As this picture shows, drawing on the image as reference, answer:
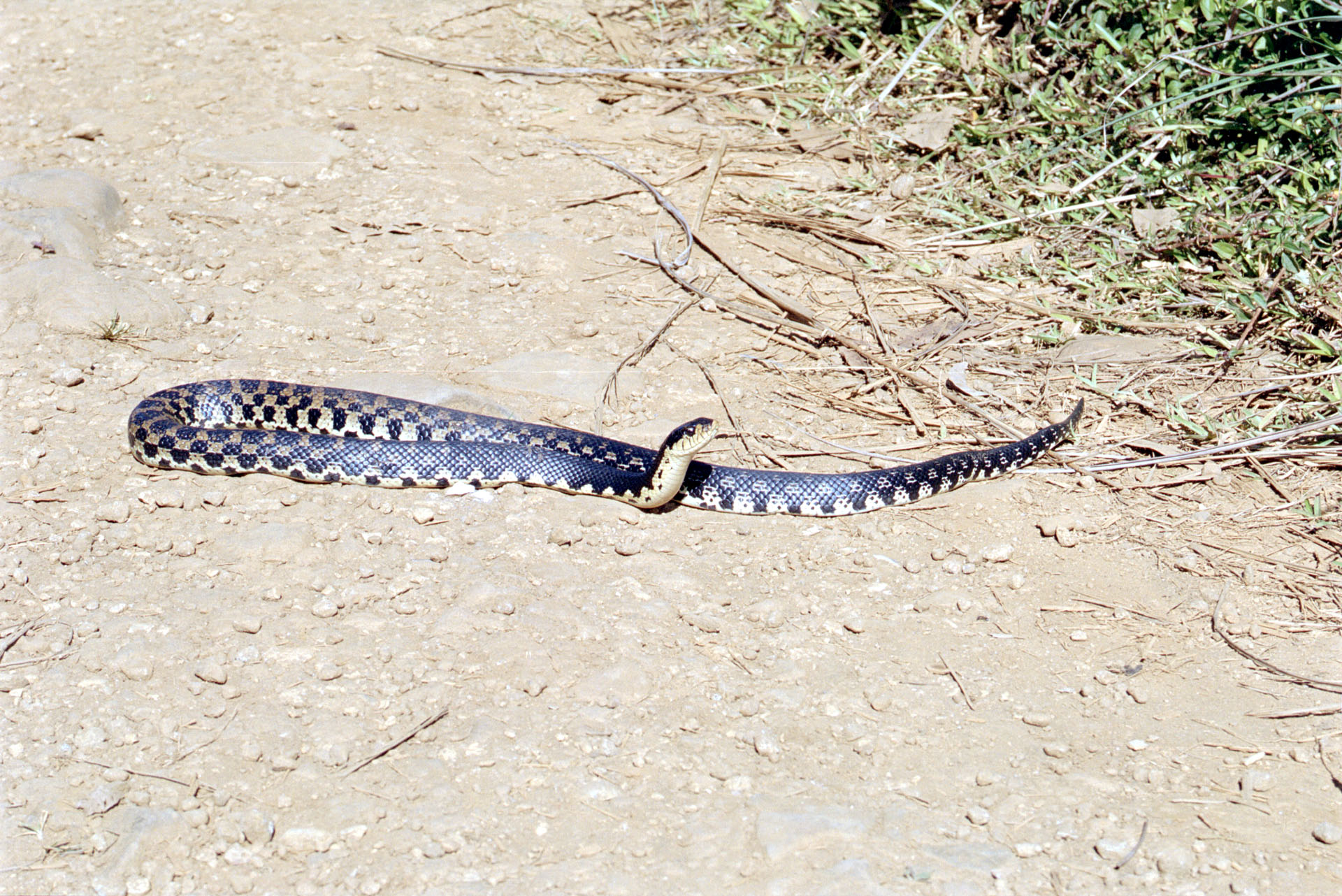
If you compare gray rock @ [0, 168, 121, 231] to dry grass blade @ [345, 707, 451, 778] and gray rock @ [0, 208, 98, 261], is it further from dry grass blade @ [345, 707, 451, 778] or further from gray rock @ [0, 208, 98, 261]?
dry grass blade @ [345, 707, 451, 778]

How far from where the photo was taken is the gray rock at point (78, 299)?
7.12m

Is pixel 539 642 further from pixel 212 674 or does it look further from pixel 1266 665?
pixel 1266 665

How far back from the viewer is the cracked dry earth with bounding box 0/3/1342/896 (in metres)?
4.20

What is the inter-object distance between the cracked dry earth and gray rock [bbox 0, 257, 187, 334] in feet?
0.08

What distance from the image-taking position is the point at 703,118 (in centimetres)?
1006

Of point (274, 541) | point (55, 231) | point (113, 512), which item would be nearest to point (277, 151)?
point (55, 231)

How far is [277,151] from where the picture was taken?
30.9 feet

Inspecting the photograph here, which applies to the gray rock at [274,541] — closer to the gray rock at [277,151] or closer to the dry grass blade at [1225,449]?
the dry grass blade at [1225,449]

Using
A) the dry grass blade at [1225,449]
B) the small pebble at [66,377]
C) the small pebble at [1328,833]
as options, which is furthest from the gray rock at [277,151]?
the small pebble at [1328,833]

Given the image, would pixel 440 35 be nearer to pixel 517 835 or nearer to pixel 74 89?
pixel 74 89

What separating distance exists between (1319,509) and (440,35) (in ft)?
28.4

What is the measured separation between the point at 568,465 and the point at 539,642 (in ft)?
4.75

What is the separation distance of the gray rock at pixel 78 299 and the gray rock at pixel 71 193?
2.75ft

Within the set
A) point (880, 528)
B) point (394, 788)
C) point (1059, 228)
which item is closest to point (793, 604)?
point (880, 528)
